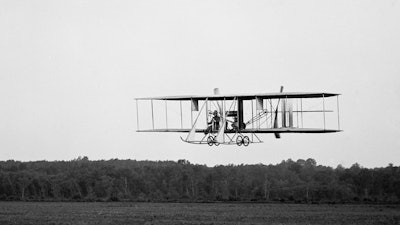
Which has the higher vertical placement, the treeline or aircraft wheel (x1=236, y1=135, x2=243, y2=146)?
aircraft wheel (x1=236, y1=135, x2=243, y2=146)

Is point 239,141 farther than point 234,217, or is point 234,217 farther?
point 234,217

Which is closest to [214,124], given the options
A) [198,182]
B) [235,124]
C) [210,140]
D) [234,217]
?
[235,124]

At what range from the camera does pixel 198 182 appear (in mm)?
125750

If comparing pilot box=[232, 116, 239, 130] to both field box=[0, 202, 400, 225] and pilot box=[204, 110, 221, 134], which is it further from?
field box=[0, 202, 400, 225]

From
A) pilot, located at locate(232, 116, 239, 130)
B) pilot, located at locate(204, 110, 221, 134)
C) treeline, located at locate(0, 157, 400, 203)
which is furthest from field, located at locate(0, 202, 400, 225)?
treeline, located at locate(0, 157, 400, 203)

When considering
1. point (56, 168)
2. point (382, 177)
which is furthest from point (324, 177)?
point (56, 168)

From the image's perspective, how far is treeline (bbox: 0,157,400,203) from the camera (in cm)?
10894

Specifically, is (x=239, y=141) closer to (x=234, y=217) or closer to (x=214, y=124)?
(x=214, y=124)

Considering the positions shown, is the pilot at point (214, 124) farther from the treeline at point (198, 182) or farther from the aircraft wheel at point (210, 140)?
the treeline at point (198, 182)

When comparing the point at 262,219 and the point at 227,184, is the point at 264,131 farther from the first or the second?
the point at 227,184

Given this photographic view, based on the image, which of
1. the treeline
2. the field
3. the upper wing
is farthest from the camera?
the treeline

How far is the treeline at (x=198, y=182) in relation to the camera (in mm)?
108938

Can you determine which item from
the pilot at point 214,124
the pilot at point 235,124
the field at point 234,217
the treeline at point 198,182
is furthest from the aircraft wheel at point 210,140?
the treeline at point 198,182

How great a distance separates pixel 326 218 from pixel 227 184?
6644 centimetres
